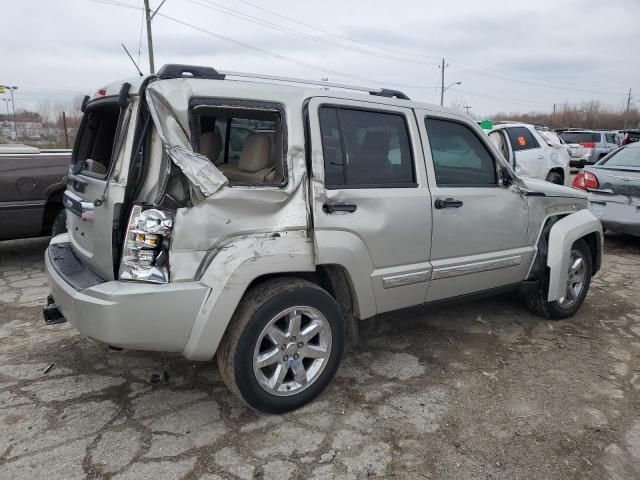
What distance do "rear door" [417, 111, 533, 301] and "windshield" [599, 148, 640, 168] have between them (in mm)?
4395

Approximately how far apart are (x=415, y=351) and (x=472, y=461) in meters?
1.32

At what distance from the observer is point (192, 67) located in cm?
278

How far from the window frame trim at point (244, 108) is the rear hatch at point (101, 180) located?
12.6 inches

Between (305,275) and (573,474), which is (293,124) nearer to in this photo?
(305,275)

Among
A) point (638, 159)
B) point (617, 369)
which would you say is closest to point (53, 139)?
point (638, 159)

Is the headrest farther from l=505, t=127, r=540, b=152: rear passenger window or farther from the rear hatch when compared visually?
l=505, t=127, r=540, b=152: rear passenger window

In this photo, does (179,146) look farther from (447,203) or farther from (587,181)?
(587,181)

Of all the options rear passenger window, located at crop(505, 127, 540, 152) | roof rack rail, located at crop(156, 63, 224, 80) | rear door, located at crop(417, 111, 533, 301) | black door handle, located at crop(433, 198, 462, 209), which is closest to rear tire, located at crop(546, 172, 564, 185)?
rear passenger window, located at crop(505, 127, 540, 152)

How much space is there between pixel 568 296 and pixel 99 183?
397 centimetres

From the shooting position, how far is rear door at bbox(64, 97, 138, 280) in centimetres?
268

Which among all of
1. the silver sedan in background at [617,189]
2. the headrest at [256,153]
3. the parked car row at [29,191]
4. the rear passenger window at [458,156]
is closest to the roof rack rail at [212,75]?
the headrest at [256,153]

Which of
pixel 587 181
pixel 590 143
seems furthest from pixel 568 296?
pixel 590 143

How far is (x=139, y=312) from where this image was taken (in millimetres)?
2521

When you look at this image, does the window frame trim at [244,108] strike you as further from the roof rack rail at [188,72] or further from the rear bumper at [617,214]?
the rear bumper at [617,214]
